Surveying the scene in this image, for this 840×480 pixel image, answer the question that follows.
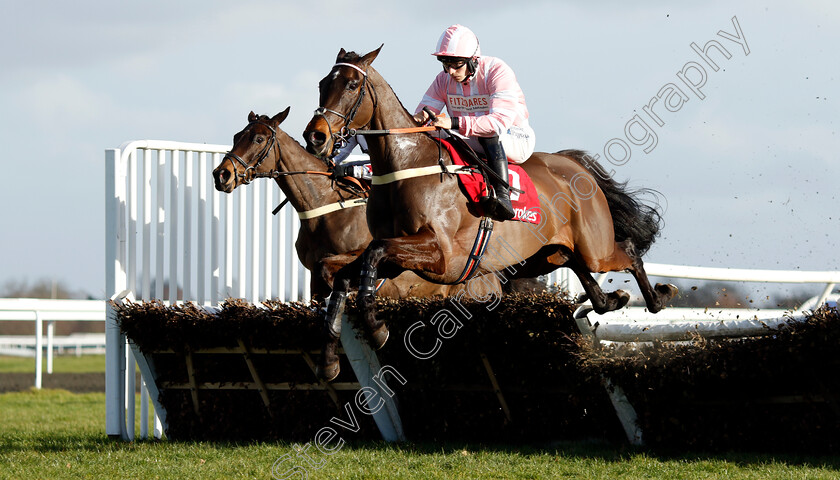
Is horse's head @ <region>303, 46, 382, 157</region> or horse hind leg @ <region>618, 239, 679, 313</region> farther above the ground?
horse's head @ <region>303, 46, 382, 157</region>

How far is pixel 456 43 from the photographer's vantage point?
234 inches

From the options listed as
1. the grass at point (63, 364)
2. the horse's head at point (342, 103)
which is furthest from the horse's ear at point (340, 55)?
the grass at point (63, 364)

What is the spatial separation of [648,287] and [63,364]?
18.7 m

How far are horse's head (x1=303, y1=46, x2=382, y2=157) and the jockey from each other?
0.44m

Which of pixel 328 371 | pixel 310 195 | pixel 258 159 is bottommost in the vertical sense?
pixel 328 371

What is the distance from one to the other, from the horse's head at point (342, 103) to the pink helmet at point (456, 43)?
1.42 feet

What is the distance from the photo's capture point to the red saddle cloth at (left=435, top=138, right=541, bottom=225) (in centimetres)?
592

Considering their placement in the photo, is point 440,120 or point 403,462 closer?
point 403,462

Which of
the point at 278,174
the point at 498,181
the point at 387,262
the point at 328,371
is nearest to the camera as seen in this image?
the point at 328,371

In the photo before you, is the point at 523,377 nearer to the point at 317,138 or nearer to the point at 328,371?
the point at 328,371

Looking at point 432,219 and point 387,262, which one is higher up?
point 432,219

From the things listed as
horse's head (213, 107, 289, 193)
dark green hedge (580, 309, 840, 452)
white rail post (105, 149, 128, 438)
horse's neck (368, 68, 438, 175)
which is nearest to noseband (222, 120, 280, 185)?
horse's head (213, 107, 289, 193)

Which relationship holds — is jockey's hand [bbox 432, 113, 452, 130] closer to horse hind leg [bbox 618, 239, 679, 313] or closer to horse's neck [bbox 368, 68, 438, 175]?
horse's neck [bbox 368, 68, 438, 175]

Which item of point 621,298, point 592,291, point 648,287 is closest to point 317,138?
point 592,291
